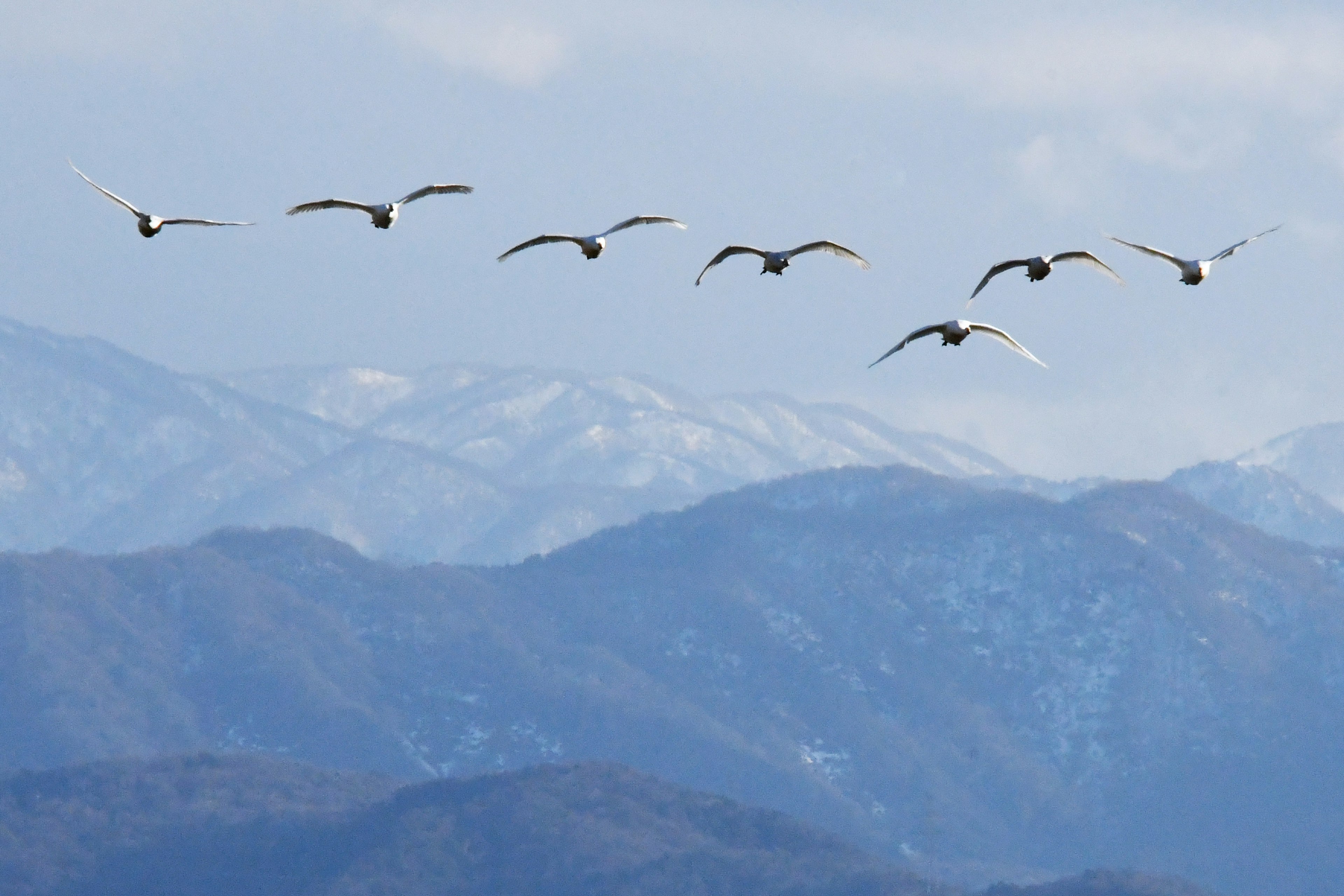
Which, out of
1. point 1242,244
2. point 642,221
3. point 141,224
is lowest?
point 141,224

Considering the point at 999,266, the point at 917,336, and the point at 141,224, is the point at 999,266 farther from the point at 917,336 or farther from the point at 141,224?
the point at 141,224

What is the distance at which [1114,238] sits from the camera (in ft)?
220

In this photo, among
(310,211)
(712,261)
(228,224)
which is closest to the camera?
(228,224)

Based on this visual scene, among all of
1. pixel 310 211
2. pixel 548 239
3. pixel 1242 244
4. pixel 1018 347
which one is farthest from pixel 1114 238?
pixel 310 211

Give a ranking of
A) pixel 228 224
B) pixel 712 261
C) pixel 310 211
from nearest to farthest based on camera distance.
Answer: pixel 228 224
pixel 310 211
pixel 712 261

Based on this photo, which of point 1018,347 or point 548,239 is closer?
point 1018,347

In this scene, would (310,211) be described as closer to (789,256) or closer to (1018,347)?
(789,256)

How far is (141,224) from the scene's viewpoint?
236 feet

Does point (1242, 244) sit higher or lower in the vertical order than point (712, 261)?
higher

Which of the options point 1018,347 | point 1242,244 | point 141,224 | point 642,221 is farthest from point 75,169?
point 1242,244

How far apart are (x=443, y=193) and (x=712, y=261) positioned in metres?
10.1

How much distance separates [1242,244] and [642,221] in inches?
861

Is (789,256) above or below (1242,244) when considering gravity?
below

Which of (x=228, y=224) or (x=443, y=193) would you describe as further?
(x=443, y=193)
